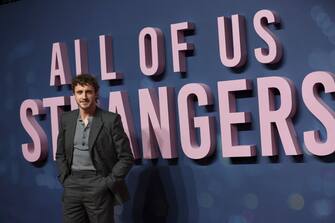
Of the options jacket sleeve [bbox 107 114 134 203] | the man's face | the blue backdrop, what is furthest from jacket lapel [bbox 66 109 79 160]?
the blue backdrop

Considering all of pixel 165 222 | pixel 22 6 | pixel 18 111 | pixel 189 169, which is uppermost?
pixel 22 6

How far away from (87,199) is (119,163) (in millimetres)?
315

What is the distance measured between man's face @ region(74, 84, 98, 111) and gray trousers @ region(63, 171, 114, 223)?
1.45 feet

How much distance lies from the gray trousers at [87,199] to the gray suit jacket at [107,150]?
2.1 inches

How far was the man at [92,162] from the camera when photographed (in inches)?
183

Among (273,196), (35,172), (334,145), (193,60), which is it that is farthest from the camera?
(35,172)

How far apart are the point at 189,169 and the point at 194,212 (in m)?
0.31

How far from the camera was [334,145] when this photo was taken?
4.30m

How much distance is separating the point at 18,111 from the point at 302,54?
2679mm

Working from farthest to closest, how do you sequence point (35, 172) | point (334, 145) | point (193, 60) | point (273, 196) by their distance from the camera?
1. point (35, 172)
2. point (193, 60)
3. point (273, 196)
4. point (334, 145)

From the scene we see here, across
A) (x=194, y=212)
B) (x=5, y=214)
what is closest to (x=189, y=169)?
(x=194, y=212)

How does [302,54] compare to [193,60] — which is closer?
[302,54]

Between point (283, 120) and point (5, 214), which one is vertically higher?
point (283, 120)

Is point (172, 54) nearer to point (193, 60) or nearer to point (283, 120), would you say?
point (193, 60)
